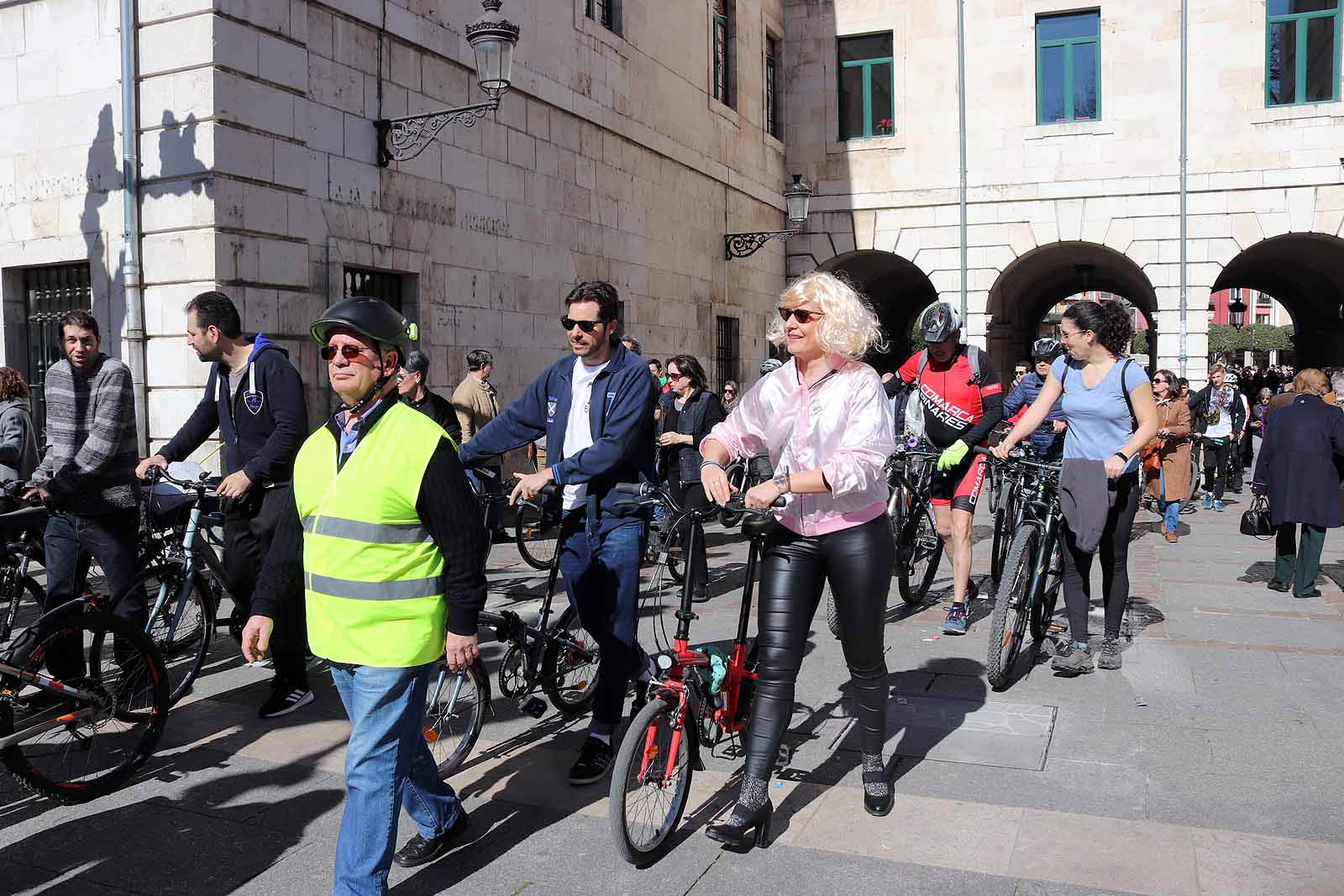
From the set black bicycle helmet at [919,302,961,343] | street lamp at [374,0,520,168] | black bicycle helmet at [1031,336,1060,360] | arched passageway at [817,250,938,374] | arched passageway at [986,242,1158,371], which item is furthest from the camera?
arched passageway at [817,250,938,374]

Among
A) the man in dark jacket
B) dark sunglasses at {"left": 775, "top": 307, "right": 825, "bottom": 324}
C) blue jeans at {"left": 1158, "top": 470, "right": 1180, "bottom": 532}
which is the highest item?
dark sunglasses at {"left": 775, "top": 307, "right": 825, "bottom": 324}

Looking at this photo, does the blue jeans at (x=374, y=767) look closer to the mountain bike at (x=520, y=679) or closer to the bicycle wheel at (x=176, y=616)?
the mountain bike at (x=520, y=679)

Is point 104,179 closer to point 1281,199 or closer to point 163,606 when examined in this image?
point 163,606

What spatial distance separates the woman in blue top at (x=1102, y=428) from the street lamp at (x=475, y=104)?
19.0 ft

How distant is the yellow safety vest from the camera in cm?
285

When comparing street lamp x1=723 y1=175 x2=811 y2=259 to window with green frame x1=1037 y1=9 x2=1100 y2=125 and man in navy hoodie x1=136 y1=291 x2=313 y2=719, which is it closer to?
window with green frame x1=1037 y1=9 x2=1100 y2=125

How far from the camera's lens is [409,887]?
3.30 meters

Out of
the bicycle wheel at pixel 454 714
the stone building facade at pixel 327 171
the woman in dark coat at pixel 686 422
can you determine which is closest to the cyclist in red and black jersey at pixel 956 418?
the woman in dark coat at pixel 686 422

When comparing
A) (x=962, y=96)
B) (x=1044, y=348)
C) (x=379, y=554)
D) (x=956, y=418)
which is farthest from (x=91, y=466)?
(x=962, y=96)

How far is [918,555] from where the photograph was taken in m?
7.39

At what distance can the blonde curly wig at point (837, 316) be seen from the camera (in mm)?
3621

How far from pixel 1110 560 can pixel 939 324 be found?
5.17 ft

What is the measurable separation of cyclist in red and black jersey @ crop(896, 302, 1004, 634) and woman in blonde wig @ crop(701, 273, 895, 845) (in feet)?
9.78

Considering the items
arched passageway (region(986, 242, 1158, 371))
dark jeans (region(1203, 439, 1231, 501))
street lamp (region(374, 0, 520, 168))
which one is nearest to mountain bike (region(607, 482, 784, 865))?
street lamp (region(374, 0, 520, 168))
